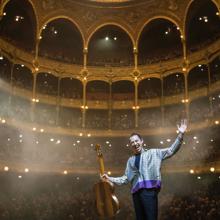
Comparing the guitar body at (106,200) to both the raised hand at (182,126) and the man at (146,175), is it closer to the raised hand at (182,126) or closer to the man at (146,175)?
the man at (146,175)

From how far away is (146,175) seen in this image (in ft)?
13.2

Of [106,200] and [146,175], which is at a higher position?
[146,175]

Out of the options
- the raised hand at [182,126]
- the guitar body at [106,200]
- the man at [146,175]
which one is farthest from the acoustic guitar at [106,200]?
the raised hand at [182,126]

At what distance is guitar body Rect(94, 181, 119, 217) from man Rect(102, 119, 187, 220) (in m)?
0.37

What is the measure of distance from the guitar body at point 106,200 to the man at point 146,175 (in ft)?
1.23

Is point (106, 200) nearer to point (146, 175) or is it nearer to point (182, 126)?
point (146, 175)

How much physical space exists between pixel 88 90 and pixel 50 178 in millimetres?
9870

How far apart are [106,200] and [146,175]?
0.82 meters

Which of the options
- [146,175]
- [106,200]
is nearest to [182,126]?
[146,175]

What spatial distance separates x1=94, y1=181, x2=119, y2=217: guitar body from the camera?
4.47 m

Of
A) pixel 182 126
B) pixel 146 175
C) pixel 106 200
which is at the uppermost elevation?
pixel 182 126

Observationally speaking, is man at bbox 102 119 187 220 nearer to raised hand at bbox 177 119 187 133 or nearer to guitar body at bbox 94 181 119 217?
raised hand at bbox 177 119 187 133

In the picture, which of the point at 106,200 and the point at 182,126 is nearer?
the point at 182,126

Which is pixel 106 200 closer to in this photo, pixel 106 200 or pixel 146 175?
pixel 106 200
